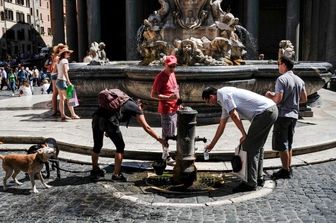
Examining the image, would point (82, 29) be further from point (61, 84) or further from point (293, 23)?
point (61, 84)

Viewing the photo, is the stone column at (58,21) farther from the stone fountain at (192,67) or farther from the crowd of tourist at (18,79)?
the stone fountain at (192,67)

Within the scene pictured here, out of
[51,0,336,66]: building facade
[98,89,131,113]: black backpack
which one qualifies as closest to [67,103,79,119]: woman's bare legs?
[98,89,131,113]: black backpack

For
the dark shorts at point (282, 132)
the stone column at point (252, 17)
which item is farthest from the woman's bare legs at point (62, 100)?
the stone column at point (252, 17)

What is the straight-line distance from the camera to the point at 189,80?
9.35 m

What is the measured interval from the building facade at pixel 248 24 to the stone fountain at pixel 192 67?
683 inches

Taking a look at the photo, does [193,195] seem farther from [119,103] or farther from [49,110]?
[49,110]

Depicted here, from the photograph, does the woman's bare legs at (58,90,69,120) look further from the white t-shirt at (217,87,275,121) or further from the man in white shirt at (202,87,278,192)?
the white t-shirt at (217,87,275,121)

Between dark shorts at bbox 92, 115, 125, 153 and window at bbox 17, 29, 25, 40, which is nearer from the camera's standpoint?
dark shorts at bbox 92, 115, 125, 153

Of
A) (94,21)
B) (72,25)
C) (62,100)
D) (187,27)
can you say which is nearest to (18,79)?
(94,21)

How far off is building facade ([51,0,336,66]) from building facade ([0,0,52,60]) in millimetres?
25344

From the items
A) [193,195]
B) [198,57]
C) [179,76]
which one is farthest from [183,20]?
[193,195]

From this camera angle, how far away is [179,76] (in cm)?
927

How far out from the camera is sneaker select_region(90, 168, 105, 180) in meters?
6.56

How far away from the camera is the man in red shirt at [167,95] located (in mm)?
6805
